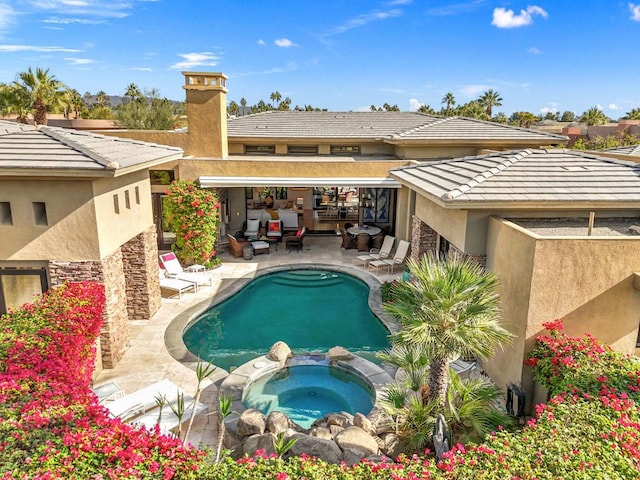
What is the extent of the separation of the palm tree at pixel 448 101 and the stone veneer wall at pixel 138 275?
86.1m

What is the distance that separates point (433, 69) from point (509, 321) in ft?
147

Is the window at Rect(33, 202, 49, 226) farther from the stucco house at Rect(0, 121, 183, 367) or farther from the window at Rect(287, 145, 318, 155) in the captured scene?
the window at Rect(287, 145, 318, 155)

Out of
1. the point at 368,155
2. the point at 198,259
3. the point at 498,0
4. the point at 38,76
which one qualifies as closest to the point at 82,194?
the point at 198,259

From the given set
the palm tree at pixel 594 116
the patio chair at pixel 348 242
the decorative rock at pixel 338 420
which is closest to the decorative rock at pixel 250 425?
the decorative rock at pixel 338 420

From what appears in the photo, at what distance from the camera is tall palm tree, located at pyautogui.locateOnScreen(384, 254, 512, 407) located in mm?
8969

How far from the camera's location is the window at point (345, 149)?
3212 centimetres

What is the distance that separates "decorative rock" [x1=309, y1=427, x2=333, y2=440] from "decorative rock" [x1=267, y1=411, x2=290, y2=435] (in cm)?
66

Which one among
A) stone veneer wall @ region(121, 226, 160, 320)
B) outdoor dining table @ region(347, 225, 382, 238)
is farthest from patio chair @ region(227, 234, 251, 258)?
stone veneer wall @ region(121, 226, 160, 320)

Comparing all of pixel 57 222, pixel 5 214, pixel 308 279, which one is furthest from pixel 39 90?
pixel 57 222

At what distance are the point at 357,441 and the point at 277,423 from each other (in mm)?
2058

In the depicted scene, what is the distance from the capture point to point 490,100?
88.7 metres

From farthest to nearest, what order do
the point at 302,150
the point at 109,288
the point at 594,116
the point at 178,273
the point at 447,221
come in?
the point at 594,116 < the point at 302,150 < the point at 178,273 < the point at 447,221 < the point at 109,288

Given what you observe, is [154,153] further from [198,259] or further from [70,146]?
[198,259]

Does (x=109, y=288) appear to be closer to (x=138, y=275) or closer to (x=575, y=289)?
(x=138, y=275)
